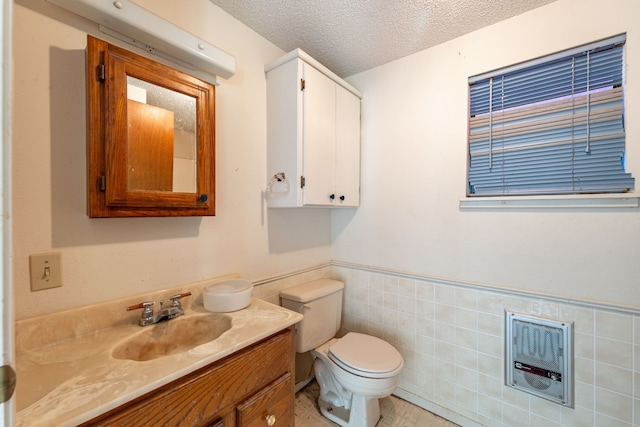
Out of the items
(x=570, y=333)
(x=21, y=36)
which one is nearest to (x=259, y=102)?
(x=21, y=36)

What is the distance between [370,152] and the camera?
6.27 ft

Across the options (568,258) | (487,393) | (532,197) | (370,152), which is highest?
(370,152)

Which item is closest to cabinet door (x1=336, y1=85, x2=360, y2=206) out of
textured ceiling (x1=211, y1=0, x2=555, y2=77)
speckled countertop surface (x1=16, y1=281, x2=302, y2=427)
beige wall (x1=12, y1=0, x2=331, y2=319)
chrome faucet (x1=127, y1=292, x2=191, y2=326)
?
textured ceiling (x1=211, y1=0, x2=555, y2=77)

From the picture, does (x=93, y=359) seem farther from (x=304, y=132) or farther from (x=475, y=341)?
(x=475, y=341)

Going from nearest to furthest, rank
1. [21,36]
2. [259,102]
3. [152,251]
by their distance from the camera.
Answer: [21,36] < [152,251] < [259,102]

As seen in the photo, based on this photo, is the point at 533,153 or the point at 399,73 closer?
the point at 533,153

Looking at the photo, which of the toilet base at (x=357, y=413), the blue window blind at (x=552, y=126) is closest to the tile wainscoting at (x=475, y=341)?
the toilet base at (x=357, y=413)

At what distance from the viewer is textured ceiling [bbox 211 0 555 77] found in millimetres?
1306

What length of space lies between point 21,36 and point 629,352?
267 cm

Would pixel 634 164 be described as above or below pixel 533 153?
below

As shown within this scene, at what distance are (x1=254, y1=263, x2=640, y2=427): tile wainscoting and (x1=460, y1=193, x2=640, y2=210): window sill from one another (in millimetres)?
456

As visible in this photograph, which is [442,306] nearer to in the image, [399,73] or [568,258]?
[568,258]

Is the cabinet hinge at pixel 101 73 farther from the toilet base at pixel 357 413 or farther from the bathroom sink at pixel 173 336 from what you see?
the toilet base at pixel 357 413

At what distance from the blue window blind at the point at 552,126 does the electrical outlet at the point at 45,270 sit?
1.98m
